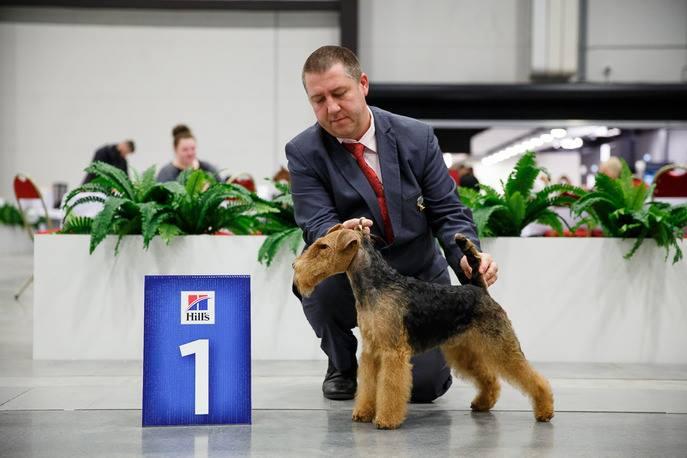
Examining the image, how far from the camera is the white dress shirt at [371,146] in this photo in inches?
113

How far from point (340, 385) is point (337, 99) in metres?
1.15

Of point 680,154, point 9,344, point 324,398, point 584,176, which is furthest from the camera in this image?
point 584,176

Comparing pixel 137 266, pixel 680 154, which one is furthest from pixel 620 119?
pixel 137 266

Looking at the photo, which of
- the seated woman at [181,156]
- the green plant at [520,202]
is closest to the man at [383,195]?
the green plant at [520,202]

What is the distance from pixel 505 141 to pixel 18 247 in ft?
48.0

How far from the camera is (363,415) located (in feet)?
8.63

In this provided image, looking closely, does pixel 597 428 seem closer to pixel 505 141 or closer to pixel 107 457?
pixel 107 457

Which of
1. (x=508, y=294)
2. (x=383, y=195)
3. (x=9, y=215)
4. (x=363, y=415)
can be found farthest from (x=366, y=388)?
(x=9, y=215)

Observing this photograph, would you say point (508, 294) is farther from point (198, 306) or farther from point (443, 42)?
point (443, 42)

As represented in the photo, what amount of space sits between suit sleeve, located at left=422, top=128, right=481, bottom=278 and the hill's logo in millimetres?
A: 880

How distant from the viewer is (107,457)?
2227 millimetres

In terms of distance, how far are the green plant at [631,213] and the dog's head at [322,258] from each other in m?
1.92

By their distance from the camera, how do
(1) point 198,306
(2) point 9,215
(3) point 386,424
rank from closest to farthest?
(3) point 386,424, (1) point 198,306, (2) point 9,215

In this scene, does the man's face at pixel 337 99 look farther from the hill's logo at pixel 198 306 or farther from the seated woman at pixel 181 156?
the seated woman at pixel 181 156
